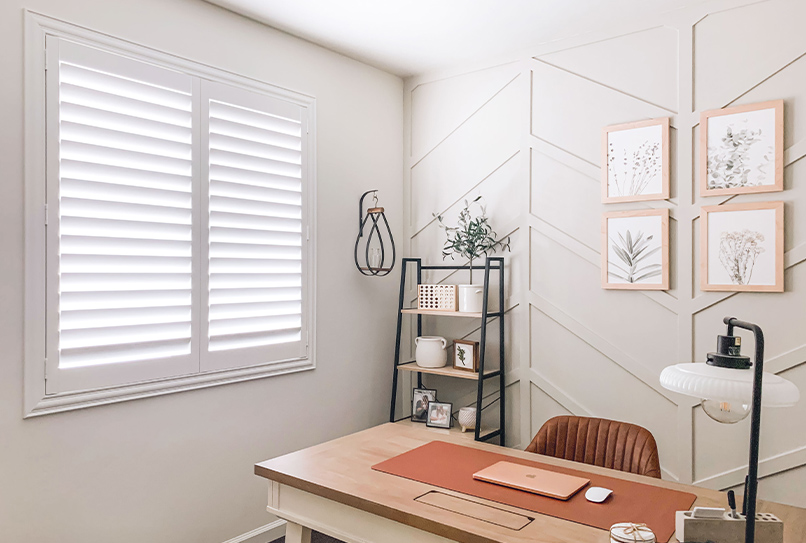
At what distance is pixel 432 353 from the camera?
3545mm

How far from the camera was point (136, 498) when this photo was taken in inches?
101

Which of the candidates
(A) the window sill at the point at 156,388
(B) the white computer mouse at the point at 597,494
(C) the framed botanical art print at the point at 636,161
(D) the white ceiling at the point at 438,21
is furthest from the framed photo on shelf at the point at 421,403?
(D) the white ceiling at the point at 438,21

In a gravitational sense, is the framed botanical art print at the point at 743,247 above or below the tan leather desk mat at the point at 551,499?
above

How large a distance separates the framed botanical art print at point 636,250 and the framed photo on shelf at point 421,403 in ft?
4.13

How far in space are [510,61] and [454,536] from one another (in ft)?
9.25

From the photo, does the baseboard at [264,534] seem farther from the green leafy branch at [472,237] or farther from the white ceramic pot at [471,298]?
the green leafy branch at [472,237]

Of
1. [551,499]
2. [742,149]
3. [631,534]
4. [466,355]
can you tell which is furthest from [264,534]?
[742,149]

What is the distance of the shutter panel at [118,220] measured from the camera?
2.35m

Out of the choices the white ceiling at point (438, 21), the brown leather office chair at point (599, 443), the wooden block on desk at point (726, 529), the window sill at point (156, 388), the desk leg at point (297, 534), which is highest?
the white ceiling at point (438, 21)

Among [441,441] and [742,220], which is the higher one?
[742,220]

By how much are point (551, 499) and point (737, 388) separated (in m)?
0.74

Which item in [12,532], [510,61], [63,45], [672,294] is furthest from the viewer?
[510,61]

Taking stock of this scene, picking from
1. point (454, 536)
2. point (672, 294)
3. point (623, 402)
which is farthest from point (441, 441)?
point (672, 294)

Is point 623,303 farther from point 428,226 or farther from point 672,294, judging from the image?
point 428,226
